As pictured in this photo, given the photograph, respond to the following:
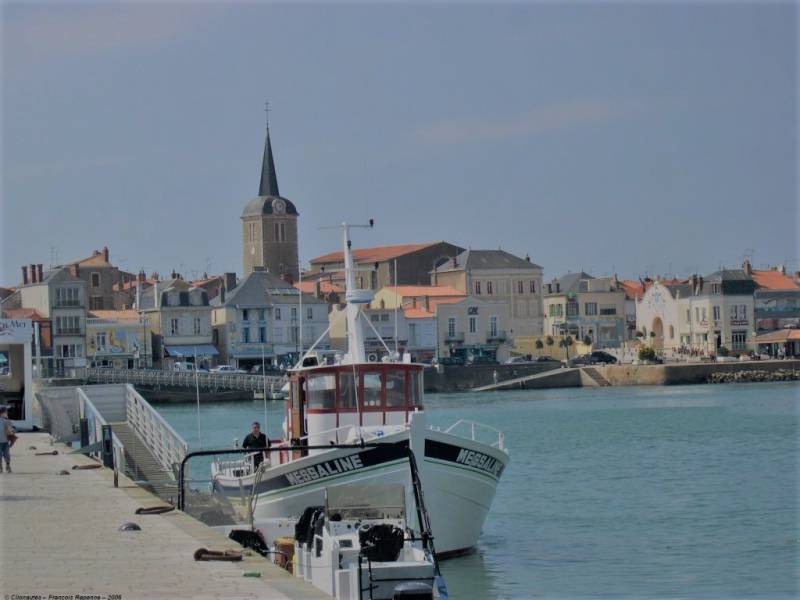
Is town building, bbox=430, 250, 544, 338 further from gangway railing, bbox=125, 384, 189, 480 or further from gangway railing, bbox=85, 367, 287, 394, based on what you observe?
gangway railing, bbox=125, 384, 189, 480

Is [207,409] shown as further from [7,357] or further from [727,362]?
[7,357]

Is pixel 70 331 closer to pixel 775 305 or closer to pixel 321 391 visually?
pixel 775 305

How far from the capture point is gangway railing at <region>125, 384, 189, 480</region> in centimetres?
2516

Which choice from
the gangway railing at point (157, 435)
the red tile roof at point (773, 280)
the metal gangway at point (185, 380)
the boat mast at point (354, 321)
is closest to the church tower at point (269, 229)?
the red tile roof at point (773, 280)

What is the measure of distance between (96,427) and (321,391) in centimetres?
657

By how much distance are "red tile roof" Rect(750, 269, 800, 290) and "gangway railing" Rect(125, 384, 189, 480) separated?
339 ft

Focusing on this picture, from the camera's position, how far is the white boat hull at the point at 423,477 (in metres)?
23.6

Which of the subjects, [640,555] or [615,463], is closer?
[640,555]

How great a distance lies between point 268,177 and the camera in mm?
167625

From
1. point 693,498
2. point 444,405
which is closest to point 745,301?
point 444,405

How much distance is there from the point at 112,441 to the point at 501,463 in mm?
6425

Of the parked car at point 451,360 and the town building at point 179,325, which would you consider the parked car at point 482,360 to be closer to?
the parked car at point 451,360

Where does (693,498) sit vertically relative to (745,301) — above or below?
below

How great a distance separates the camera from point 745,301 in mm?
125875
